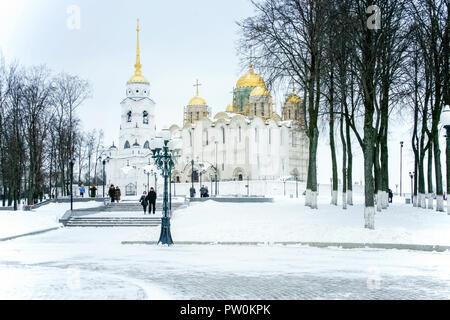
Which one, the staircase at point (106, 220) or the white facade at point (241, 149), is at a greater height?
the white facade at point (241, 149)

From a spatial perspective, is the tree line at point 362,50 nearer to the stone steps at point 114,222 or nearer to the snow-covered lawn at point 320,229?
the snow-covered lawn at point 320,229

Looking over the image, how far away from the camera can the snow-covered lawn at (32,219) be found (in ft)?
82.0

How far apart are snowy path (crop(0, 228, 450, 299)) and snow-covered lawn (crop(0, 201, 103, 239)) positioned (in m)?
8.11

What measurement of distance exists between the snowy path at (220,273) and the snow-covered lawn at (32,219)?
8.11m

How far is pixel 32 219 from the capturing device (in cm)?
3080

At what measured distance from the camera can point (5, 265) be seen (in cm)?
1281

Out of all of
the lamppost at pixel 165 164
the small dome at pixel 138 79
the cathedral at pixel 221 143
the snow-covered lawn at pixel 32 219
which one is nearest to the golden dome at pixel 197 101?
the cathedral at pixel 221 143

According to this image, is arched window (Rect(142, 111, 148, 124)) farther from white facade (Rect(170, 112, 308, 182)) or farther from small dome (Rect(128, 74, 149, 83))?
white facade (Rect(170, 112, 308, 182))

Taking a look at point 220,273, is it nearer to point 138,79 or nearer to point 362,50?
point 362,50

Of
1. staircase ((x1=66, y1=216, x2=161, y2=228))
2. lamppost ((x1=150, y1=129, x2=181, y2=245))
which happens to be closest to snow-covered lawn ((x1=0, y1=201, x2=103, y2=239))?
staircase ((x1=66, y1=216, x2=161, y2=228))

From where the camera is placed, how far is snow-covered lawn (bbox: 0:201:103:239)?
25.0 meters

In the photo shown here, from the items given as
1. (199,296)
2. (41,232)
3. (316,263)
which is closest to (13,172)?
(41,232)

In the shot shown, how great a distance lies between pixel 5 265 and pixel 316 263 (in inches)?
268

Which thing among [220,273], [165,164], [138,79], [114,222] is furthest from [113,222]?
[138,79]
